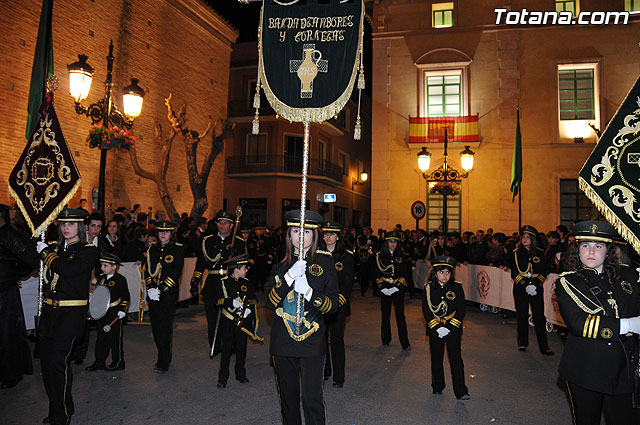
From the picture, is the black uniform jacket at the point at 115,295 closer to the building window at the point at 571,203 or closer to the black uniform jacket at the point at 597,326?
the black uniform jacket at the point at 597,326

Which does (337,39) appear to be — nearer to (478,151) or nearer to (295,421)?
(295,421)

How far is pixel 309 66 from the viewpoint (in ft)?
15.8

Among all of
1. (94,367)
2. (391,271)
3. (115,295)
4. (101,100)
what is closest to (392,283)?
(391,271)

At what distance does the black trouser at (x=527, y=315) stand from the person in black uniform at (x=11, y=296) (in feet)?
26.5

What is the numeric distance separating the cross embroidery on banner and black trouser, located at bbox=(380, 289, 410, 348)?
17.5 feet

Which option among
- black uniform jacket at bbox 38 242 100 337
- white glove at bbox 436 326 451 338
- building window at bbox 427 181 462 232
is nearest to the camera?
black uniform jacket at bbox 38 242 100 337

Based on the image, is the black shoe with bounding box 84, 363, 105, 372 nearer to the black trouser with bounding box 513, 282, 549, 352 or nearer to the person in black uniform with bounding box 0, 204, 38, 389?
the person in black uniform with bounding box 0, 204, 38, 389

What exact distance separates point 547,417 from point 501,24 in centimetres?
1866

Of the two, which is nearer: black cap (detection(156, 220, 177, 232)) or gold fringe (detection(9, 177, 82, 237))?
gold fringe (detection(9, 177, 82, 237))

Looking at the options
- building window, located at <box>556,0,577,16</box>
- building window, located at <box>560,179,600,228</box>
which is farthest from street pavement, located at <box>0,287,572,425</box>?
building window, located at <box>556,0,577,16</box>

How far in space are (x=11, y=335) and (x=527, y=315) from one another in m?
8.52

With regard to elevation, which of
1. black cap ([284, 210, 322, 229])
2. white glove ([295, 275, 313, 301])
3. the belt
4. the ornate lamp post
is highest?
the ornate lamp post

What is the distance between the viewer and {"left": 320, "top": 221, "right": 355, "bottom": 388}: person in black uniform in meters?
6.80

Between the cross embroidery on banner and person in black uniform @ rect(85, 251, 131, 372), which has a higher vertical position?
the cross embroidery on banner
